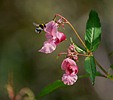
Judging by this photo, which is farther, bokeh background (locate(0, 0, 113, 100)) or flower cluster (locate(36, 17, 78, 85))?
bokeh background (locate(0, 0, 113, 100))

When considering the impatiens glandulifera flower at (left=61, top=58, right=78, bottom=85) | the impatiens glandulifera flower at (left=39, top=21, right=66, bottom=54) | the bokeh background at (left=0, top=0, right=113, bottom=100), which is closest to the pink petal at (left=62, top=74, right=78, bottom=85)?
the impatiens glandulifera flower at (left=61, top=58, right=78, bottom=85)

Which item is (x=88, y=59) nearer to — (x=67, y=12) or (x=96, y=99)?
(x=96, y=99)

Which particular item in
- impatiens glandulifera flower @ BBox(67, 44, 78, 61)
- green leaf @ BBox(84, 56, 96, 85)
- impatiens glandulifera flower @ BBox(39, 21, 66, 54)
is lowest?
green leaf @ BBox(84, 56, 96, 85)

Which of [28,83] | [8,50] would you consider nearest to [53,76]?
[28,83]

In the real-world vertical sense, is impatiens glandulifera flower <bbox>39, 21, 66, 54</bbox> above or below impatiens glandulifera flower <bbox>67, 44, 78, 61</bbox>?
above

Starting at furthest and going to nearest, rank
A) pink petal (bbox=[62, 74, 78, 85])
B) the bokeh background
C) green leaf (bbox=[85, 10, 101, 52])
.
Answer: the bokeh background → green leaf (bbox=[85, 10, 101, 52]) → pink petal (bbox=[62, 74, 78, 85])

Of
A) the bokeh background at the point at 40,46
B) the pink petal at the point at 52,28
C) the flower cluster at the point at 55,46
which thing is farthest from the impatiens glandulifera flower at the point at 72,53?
the bokeh background at the point at 40,46

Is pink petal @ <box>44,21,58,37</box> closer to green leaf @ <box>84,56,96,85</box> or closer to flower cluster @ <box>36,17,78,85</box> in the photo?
flower cluster @ <box>36,17,78,85</box>

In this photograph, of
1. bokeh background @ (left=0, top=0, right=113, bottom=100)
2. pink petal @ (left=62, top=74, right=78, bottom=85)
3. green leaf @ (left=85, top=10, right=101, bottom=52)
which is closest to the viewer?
pink petal @ (left=62, top=74, right=78, bottom=85)
